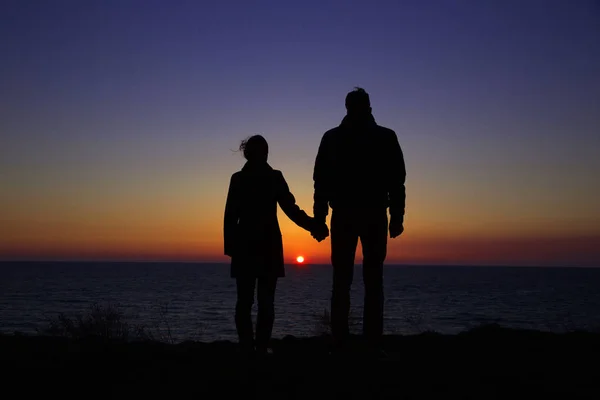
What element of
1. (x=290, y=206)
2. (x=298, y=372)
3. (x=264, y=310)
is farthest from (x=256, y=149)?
(x=298, y=372)

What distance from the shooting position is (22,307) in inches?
1454

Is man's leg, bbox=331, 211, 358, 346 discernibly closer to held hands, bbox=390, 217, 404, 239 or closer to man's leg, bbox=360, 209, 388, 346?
man's leg, bbox=360, 209, 388, 346

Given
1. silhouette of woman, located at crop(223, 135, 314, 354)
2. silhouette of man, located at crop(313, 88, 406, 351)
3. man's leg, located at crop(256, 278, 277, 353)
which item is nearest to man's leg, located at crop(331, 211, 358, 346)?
silhouette of man, located at crop(313, 88, 406, 351)

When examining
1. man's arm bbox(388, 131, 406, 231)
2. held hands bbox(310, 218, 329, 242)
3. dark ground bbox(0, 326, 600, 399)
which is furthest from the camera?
held hands bbox(310, 218, 329, 242)

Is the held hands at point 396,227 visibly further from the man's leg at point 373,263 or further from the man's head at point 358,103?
the man's head at point 358,103

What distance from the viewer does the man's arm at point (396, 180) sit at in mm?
5605

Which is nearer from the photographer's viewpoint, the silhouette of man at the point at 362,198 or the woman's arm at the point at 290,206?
the silhouette of man at the point at 362,198

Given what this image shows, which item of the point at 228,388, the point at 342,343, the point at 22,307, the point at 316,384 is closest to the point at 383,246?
the point at 342,343

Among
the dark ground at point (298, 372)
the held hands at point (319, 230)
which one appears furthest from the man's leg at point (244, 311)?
the held hands at point (319, 230)

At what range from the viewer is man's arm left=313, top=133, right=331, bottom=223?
5711mm

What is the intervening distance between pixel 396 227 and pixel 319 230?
2.58 ft

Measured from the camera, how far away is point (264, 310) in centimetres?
577

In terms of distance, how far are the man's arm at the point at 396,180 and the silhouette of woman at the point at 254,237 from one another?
34.1 inches

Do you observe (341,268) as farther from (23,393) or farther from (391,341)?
(23,393)
